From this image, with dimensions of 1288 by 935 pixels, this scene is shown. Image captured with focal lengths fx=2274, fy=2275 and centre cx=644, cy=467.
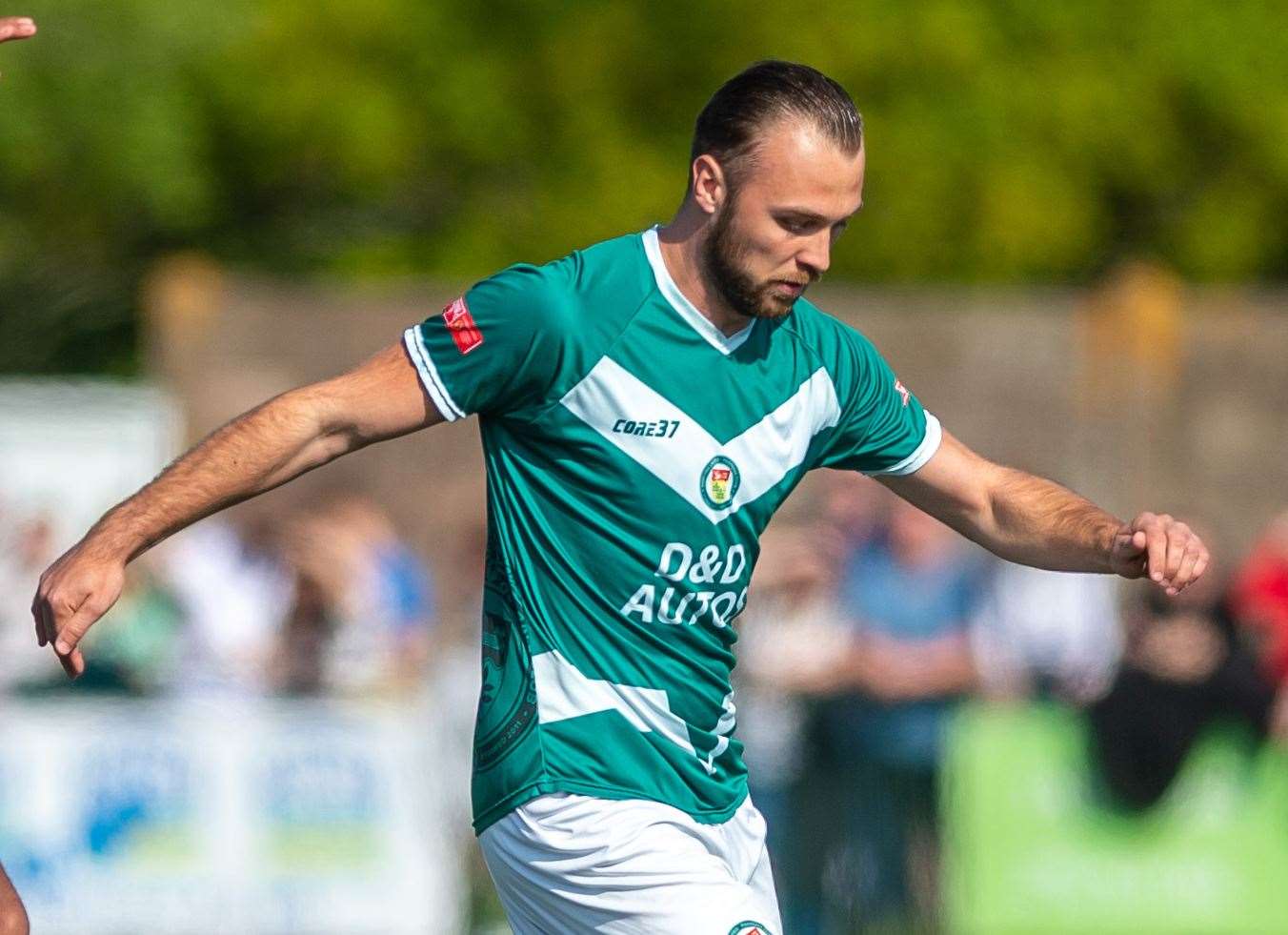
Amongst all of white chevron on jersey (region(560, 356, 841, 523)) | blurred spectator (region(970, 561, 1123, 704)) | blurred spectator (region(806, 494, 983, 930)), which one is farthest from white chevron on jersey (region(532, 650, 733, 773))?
blurred spectator (region(806, 494, 983, 930))

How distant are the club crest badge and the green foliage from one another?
16.5 meters

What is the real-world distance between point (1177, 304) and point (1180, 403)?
774mm

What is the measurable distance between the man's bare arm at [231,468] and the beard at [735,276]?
2.28 ft

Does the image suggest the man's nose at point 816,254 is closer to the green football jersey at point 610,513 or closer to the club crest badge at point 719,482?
the green football jersey at point 610,513

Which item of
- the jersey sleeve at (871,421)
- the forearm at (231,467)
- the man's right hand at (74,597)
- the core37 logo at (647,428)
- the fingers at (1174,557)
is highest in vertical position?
the jersey sleeve at (871,421)

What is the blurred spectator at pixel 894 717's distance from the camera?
423 inches

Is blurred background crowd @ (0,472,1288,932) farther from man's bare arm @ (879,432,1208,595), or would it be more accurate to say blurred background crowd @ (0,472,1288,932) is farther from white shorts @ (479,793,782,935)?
white shorts @ (479,793,782,935)

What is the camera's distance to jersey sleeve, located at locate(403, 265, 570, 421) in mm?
4805

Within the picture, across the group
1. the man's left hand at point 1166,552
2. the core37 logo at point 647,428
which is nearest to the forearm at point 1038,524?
the man's left hand at point 1166,552

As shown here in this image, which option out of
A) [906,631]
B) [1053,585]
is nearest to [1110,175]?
[1053,585]

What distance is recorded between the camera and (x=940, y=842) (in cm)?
1079

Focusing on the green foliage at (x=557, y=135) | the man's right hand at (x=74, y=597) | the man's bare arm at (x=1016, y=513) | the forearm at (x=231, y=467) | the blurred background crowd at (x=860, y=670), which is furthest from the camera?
the green foliage at (x=557, y=135)

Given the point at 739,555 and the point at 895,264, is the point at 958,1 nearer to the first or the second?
the point at 895,264

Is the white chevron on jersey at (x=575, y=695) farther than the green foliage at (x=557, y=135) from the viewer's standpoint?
No
